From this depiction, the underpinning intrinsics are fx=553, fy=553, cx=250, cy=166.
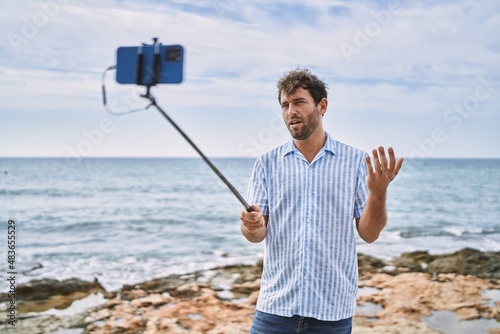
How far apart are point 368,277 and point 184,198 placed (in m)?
21.7

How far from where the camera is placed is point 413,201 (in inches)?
1120

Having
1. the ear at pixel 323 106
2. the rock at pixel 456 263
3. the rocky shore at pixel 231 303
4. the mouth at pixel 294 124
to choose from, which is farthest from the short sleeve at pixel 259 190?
Result: the rock at pixel 456 263

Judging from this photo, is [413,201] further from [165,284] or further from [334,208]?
[334,208]

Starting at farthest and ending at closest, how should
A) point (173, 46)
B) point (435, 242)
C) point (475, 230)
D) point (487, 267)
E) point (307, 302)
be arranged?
point (475, 230), point (435, 242), point (487, 267), point (307, 302), point (173, 46)

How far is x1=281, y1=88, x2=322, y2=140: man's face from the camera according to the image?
96.7 inches

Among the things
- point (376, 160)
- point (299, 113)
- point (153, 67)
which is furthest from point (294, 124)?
point (153, 67)

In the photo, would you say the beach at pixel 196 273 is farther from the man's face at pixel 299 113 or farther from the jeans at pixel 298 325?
the man's face at pixel 299 113

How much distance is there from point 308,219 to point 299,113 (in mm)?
470

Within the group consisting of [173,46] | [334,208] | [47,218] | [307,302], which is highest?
[173,46]

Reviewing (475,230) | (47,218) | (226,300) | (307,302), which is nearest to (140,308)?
(226,300)

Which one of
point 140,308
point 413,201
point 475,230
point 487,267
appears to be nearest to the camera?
point 140,308

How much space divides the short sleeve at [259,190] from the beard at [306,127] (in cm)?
23

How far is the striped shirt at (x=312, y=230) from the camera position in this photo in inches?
93.7

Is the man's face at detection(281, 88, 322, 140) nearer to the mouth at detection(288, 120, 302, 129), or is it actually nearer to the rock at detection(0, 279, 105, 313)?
the mouth at detection(288, 120, 302, 129)
